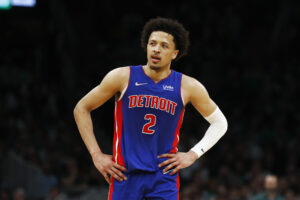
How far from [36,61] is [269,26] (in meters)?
6.82

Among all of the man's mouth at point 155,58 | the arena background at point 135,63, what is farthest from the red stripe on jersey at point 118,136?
the arena background at point 135,63

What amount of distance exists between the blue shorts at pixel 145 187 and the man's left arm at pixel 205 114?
0.31 feet

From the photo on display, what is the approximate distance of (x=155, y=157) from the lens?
13.8 feet

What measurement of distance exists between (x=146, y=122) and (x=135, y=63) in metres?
9.15

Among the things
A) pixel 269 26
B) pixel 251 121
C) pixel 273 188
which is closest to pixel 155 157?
pixel 273 188

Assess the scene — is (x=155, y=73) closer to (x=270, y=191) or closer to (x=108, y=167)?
(x=108, y=167)

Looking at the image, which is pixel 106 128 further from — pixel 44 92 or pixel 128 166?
pixel 128 166

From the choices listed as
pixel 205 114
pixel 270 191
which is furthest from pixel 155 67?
pixel 270 191

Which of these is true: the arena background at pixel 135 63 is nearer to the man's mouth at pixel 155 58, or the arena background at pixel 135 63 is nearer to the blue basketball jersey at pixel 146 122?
the blue basketball jersey at pixel 146 122

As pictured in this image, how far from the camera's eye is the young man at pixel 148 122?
4.19 meters

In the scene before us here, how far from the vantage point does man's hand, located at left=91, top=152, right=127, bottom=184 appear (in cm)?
414

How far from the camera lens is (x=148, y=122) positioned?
4242 mm

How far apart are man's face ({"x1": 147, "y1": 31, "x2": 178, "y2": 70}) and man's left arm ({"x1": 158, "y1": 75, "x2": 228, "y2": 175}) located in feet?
0.82

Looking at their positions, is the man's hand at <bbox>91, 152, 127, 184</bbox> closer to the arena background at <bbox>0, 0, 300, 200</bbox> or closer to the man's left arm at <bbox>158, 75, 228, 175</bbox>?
the man's left arm at <bbox>158, 75, 228, 175</bbox>
